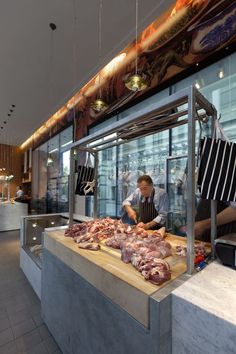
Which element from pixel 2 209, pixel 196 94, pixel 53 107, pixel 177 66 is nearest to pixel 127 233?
pixel 196 94

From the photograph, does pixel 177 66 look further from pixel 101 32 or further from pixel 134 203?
pixel 134 203

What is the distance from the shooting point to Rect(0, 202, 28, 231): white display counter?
6816 mm

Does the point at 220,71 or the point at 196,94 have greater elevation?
the point at 220,71

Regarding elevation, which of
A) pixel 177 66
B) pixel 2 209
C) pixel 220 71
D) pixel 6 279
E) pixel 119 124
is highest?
pixel 177 66

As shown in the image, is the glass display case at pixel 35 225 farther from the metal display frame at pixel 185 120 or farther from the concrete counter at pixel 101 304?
the metal display frame at pixel 185 120

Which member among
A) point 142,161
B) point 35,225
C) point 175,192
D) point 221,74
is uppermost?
point 221,74

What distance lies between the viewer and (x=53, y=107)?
6492 mm

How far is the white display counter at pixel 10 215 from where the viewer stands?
6.82 m

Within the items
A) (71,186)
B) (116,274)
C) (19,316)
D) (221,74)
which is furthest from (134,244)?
(221,74)

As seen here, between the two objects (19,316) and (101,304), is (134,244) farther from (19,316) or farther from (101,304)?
(19,316)

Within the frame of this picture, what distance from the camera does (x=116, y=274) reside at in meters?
1.10

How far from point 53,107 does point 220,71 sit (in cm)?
497

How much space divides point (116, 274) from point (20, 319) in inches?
76.0

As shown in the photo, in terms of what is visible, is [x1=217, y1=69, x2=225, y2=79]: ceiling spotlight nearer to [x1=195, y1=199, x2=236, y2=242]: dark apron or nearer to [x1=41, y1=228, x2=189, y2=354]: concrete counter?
[x1=195, y1=199, x2=236, y2=242]: dark apron
